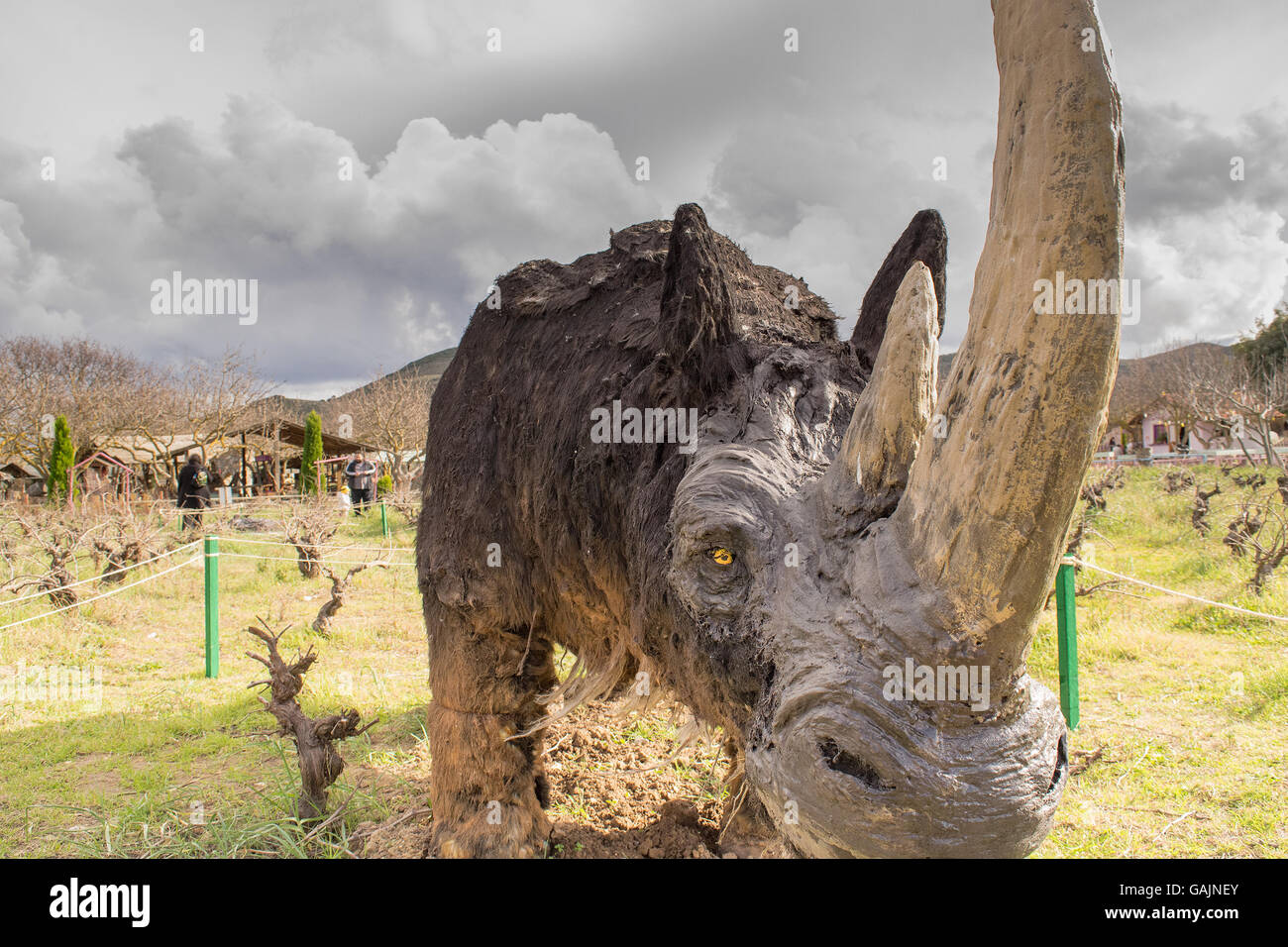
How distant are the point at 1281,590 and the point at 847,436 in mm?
8458

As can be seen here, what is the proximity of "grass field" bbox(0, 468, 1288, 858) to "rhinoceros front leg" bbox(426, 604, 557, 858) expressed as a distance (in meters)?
0.41

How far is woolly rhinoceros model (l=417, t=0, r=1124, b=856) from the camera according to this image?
4.89ft

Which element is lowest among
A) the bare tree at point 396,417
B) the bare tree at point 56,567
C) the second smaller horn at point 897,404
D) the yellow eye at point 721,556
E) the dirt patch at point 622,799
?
the dirt patch at point 622,799

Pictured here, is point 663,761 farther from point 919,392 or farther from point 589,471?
point 919,392

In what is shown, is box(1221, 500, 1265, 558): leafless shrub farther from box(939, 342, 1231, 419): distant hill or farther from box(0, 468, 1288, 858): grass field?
→ box(939, 342, 1231, 419): distant hill

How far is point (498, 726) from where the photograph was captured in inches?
152

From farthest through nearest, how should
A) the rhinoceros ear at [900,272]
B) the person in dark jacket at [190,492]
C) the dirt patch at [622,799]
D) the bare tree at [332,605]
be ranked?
1. the person in dark jacket at [190,492]
2. the bare tree at [332,605]
3. the dirt patch at [622,799]
4. the rhinoceros ear at [900,272]

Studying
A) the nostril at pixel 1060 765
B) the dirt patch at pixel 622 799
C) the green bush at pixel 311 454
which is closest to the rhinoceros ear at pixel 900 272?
the nostril at pixel 1060 765

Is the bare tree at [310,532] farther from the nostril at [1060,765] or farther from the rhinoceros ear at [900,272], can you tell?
the nostril at [1060,765]

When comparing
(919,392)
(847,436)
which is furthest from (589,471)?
(919,392)

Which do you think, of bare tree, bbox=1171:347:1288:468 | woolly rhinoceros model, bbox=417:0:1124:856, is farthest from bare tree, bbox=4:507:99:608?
bare tree, bbox=1171:347:1288:468

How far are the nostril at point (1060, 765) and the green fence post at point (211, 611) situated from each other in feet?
23.7

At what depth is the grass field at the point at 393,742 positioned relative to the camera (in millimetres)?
4062
